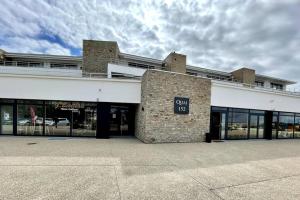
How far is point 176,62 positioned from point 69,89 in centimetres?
1259

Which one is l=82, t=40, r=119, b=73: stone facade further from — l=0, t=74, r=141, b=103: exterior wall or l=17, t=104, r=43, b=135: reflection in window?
l=17, t=104, r=43, b=135: reflection in window

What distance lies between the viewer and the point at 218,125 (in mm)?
14375

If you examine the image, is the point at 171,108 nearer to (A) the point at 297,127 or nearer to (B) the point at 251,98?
(B) the point at 251,98

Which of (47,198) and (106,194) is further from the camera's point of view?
(106,194)

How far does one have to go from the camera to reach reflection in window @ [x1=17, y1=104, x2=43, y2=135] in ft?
42.1

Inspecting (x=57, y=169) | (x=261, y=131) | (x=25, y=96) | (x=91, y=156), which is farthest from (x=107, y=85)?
(x=261, y=131)

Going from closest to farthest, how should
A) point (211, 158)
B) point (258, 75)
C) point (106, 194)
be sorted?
point (106, 194) < point (211, 158) < point (258, 75)

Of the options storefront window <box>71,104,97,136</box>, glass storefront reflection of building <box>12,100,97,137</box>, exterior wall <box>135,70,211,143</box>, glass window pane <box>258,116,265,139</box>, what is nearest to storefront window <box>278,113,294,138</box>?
glass window pane <box>258,116,265,139</box>

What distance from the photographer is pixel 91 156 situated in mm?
7688

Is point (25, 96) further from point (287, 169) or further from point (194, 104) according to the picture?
point (287, 169)

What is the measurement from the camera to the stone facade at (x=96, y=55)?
724 inches

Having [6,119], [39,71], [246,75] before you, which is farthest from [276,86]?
[6,119]

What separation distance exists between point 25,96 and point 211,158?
1214 cm

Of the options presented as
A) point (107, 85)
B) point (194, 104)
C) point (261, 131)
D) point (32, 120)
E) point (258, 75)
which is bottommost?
point (261, 131)
